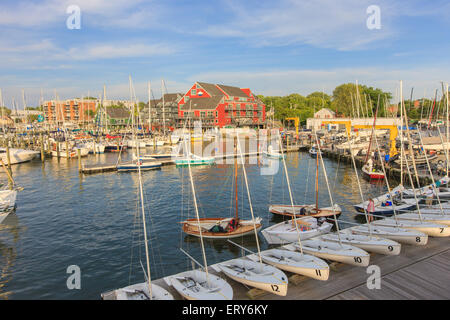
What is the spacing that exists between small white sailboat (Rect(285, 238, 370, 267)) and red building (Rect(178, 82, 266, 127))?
93323mm

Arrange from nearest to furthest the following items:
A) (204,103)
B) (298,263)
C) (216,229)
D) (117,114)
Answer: (298,263), (216,229), (204,103), (117,114)

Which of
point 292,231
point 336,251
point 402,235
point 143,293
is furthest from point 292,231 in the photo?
point 143,293

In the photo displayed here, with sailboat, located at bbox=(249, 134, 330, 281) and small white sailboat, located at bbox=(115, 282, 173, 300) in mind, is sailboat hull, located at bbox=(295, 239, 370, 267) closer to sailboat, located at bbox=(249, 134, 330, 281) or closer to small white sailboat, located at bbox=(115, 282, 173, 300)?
sailboat, located at bbox=(249, 134, 330, 281)

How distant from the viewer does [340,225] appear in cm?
3012

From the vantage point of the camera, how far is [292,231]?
81.2ft

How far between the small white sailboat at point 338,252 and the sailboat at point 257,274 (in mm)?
3511

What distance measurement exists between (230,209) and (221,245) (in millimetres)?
9051

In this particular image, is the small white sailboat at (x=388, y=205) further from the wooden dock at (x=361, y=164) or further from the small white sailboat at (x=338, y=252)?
the wooden dock at (x=361, y=164)

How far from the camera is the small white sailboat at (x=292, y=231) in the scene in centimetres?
2412

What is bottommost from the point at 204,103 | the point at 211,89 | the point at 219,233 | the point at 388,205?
the point at 219,233

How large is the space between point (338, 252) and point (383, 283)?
278cm

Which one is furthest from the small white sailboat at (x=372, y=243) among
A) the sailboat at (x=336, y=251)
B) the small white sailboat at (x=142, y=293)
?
the small white sailboat at (x=142, y=293)

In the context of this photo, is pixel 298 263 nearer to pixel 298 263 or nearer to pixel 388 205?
pixel 298 263
